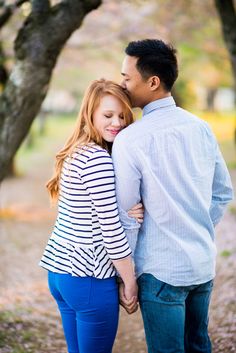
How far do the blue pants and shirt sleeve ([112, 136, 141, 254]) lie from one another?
34 cm

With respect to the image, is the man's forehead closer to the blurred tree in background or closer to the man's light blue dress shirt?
the man's light blue dress shirt

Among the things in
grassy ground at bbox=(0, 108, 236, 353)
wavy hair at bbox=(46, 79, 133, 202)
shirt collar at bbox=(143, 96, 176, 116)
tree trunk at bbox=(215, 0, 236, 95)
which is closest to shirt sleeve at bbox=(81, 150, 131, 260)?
wavy hair at bbox=(46, 79, 133, 202)

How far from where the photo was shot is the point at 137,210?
8.18ft

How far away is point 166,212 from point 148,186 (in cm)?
15

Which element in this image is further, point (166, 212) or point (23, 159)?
point (23, 159)

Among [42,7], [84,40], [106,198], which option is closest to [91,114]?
[106,198]

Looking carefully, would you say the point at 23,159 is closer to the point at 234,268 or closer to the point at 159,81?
the point at 234,268

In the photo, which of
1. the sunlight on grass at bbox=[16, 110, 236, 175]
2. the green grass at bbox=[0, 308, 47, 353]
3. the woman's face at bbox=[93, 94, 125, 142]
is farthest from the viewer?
the sunlight on grass at bbox=[16, 110, 236, 175]

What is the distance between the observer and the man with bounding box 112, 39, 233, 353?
96.0 inches

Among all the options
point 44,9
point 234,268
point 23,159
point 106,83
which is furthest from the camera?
point 23,159

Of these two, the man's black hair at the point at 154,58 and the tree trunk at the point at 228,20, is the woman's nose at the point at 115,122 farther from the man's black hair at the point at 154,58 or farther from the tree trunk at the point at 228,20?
the tree trunk at the point at 228,20

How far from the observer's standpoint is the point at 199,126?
2.56 m

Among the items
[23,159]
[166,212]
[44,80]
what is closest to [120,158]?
[166,212]

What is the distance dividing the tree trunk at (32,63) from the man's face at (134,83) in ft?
6.74
